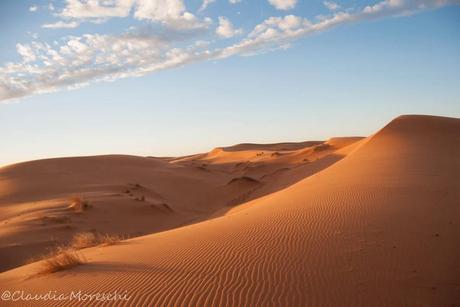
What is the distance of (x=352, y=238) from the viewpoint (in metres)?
6.87

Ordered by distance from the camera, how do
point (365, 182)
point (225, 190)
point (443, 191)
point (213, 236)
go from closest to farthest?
point (213, 236)
point (443, 191)
point (365, 182)
point (225, 190)

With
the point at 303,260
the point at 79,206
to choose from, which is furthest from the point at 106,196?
the point at 303,260

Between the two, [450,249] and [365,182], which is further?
[365,182]

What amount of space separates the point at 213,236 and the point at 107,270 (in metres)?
2.29

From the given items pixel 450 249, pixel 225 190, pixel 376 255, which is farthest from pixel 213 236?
pixel 225 190

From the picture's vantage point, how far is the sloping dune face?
4.77 metres

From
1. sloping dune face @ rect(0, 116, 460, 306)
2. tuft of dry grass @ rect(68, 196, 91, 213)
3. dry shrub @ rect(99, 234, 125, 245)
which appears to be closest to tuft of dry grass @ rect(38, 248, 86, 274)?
sloping dune face @ rect(0, 116, 460, 306)

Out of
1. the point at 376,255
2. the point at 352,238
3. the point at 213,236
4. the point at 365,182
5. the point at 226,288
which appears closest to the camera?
the point at 226,288

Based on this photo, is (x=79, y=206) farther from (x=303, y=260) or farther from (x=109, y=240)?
(x=303, y=260)

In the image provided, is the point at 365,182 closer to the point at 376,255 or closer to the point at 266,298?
the point at 376,255

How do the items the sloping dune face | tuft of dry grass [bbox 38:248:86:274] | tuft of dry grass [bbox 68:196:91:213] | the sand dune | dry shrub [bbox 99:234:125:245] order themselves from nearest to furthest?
the sloping dune face
tuft of dry grass [bbox 38:248:86:274]
dry shrub [bbox 99:234:125:245]
the sand dune
tuft of dry grass [bbox 68:196:91:213]

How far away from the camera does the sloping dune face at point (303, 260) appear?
477 cm

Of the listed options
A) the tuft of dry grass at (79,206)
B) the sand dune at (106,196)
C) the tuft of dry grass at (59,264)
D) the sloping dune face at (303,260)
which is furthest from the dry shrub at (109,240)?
the tuft of dry grass at (79,206)

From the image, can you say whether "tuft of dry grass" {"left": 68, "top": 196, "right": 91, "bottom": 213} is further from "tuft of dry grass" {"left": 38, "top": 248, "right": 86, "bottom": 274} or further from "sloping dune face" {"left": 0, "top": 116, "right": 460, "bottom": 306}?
"tuft of dry grass" {"left": 38, "top": 248, "right": 86, "bottom": 274}
